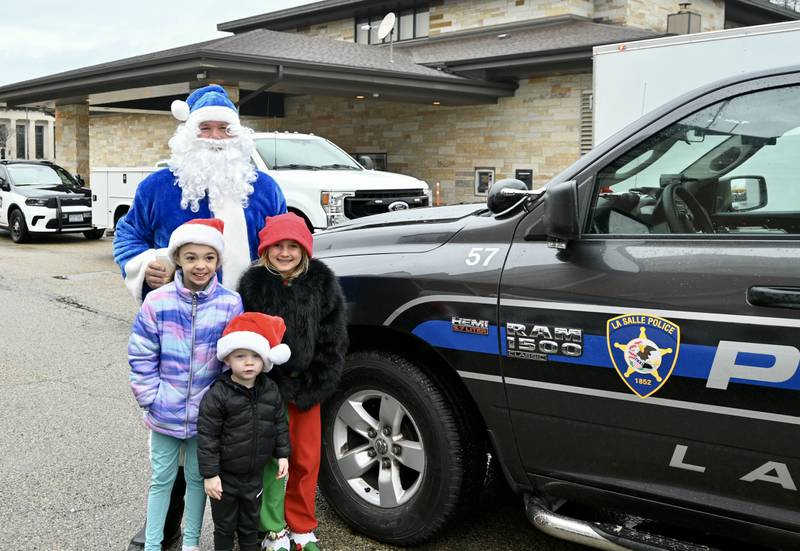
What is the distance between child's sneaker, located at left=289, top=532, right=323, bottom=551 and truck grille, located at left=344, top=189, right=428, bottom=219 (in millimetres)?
6917

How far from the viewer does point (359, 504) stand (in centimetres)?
333

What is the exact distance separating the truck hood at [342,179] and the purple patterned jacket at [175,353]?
711 cm

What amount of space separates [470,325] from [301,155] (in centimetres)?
869

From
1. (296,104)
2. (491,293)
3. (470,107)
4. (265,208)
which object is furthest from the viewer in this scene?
(296,104)

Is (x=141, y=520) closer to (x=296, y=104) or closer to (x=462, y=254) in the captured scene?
(x=462, y=254)

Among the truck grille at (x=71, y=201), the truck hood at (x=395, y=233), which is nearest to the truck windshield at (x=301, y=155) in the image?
the truck grille at (x=71, y=201)

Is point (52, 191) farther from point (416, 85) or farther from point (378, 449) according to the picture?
point (378, 449)

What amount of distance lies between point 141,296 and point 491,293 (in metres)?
1.44

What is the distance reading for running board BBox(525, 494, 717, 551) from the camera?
2.58 metres

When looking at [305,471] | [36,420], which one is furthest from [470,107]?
[305,471]

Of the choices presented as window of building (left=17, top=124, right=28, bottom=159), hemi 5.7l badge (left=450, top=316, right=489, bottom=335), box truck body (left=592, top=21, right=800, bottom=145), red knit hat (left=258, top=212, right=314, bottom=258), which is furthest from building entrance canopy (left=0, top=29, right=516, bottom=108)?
window of building (left=17, top=124, right=28, bottom=159)

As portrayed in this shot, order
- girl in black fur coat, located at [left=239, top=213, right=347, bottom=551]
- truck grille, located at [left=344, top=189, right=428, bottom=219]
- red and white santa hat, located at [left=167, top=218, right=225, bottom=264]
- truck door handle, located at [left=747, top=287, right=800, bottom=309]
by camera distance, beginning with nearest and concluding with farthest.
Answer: truck door handle, located at [left=747, top=287, right=800, bottom=309], red and white santa hat, located at [left=167, top=218, right=225, bottom=264], girl in black fur coat, located at [left=239, top=213, right=347, bottom=551], truck grille, located at [left=344, top=189, right=428, bottom=219]

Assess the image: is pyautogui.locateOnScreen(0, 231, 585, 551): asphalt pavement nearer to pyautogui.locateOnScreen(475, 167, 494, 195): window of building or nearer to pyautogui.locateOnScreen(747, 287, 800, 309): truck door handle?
pyautogui.locateOnScreen(747, 287, 800, 309): truck door handle

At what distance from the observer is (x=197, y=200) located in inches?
127
